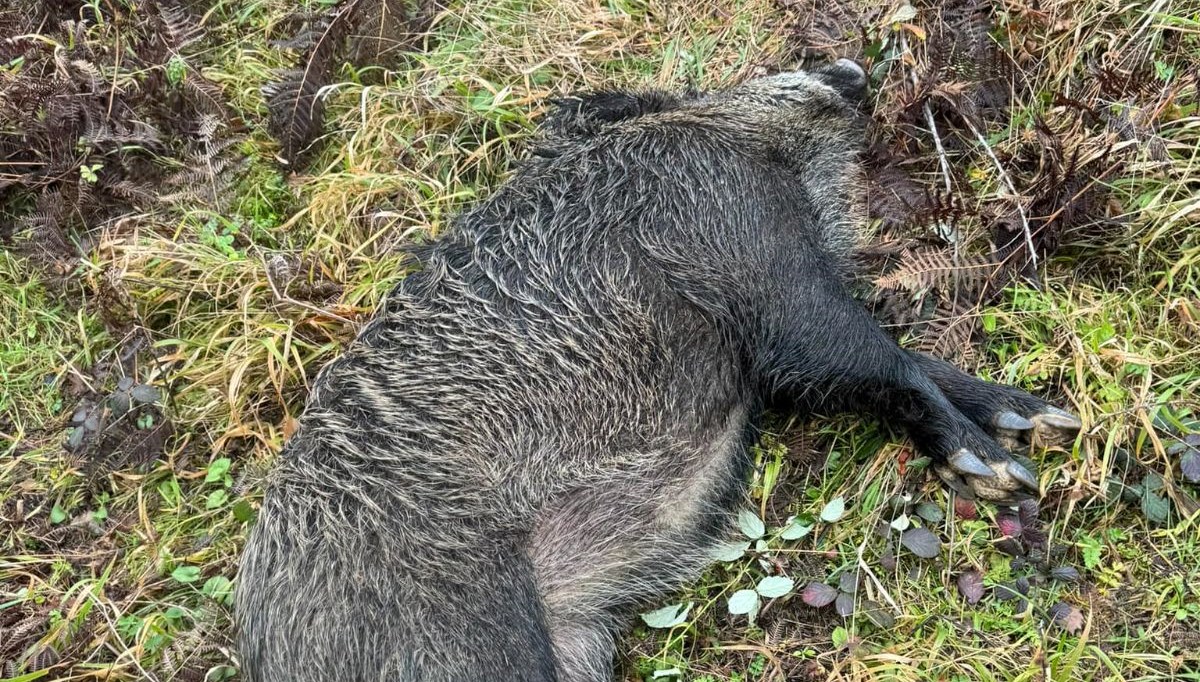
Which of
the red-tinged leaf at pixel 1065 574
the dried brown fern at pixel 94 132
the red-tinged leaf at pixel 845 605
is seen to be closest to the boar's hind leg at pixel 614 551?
the red-tinged leaf at pixel 845 605

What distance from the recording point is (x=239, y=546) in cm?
392

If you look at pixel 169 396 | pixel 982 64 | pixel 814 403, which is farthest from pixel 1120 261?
pixel 169 396

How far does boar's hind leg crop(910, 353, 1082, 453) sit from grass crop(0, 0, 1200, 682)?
102 mm

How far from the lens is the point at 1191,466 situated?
324 cm

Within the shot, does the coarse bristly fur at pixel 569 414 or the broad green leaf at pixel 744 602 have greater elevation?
the coarse bristly fur at pixel 569 414

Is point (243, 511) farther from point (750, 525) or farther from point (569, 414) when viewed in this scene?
point (750, 525)

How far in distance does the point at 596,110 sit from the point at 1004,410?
90.3 inches

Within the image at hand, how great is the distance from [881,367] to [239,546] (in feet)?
9.81

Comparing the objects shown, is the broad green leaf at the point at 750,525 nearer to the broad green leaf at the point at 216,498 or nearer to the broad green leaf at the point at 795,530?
the broad green leaf at the point at 795,530

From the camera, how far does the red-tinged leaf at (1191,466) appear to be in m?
3.24

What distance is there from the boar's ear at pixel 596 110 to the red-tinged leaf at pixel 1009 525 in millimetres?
2440

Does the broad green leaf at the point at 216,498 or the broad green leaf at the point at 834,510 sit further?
the broad green leaf at the point at 216,498

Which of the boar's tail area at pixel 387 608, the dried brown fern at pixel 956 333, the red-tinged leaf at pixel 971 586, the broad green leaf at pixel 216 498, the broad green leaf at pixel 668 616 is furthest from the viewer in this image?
the broad green leaf at pixel 216 498

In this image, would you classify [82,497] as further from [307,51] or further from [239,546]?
[307,51]
